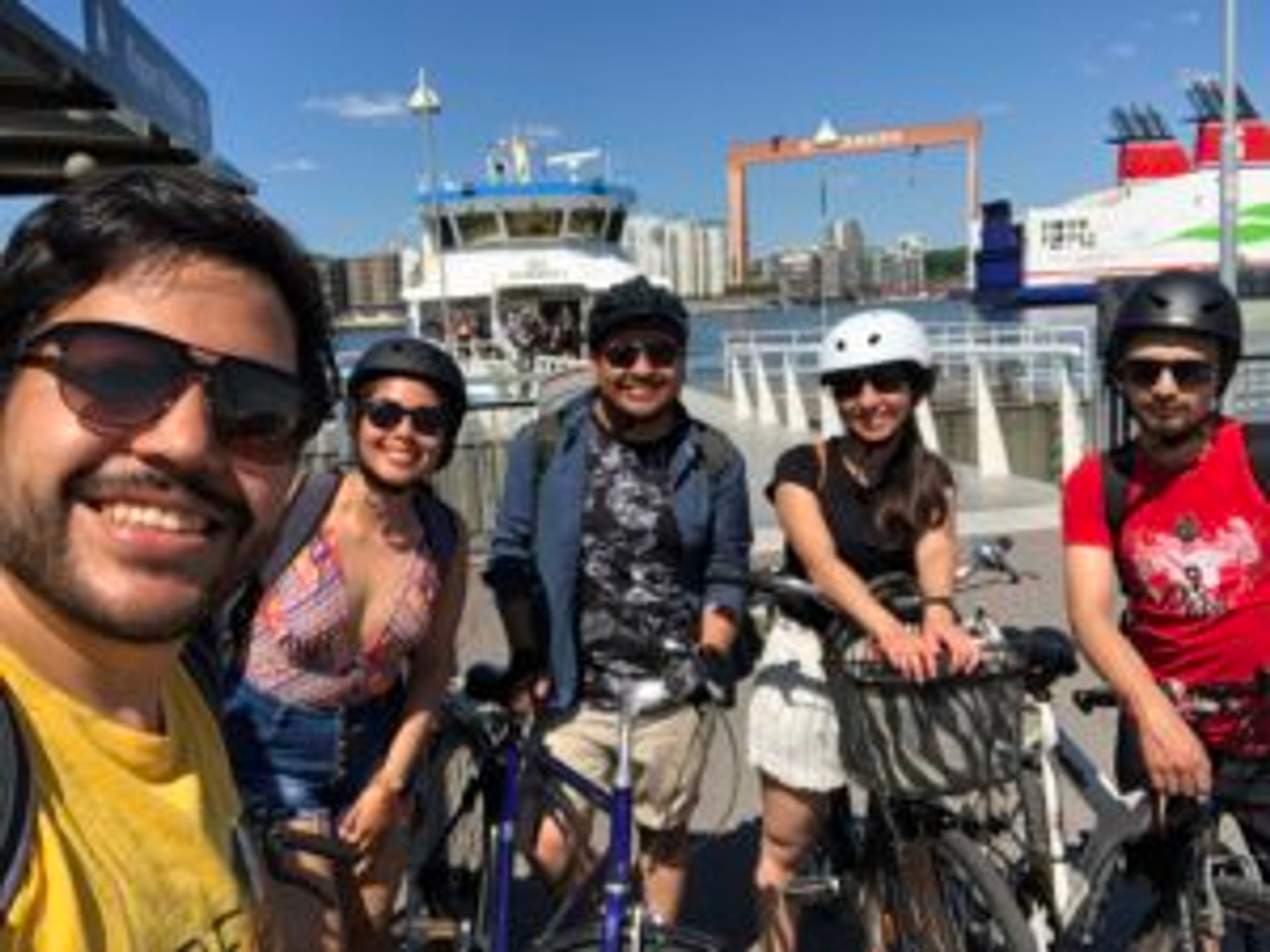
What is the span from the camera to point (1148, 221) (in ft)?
175

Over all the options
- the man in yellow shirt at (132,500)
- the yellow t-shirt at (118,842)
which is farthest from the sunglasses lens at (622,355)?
the yellow t-shirt at (118,842)

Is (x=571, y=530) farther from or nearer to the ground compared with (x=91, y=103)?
nearer to the ground

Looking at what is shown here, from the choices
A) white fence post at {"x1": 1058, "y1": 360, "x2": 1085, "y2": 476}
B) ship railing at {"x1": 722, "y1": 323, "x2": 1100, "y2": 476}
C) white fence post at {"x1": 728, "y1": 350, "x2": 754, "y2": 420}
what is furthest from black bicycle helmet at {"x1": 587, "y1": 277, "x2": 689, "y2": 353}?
white fence post at {"x1": 728, "y1": 350, "x2": 754, "y2": 420}

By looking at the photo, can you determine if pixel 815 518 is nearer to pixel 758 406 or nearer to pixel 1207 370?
pixel 1207 370

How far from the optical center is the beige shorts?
335 centimetres

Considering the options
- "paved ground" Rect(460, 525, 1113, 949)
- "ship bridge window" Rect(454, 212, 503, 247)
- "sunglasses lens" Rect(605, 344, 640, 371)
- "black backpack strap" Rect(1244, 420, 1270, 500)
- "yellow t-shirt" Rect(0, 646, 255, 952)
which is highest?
"ship bridge window" Rect(454, 212, 503, 247)

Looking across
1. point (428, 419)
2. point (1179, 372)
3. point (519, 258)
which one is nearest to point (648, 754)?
point (428, 419)

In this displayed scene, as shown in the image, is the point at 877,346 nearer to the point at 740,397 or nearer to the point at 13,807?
the point at 13,807

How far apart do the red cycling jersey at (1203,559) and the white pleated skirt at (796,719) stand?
Result: 31.2 inches

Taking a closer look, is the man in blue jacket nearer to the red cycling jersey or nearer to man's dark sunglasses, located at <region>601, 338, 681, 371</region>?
man's dark sunglasses, located at <region>601, 338, 681, 371</region>

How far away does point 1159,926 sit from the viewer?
2.90 m

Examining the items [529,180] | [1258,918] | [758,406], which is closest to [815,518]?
[1258,918]

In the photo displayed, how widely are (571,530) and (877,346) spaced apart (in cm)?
88

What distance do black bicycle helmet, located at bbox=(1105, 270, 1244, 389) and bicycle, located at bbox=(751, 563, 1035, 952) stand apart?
2.50 ft
